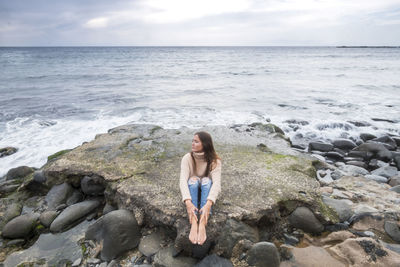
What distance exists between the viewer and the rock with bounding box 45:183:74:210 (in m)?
5.63

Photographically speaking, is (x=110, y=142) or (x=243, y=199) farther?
(x=110, y=142)

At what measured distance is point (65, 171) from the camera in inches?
237

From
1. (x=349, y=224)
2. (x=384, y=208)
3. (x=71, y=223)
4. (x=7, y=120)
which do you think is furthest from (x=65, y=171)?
(x=7, y=120)

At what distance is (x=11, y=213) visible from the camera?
5.43m

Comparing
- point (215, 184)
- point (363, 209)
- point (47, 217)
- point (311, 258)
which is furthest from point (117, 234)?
point (363, 209)

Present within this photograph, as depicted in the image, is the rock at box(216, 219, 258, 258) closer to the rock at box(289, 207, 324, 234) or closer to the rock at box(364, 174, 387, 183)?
the rock at box(289, 207, 324, 234)

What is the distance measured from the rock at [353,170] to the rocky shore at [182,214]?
0.94ft

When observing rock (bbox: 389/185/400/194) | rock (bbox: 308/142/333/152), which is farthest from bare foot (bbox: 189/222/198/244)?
rock (bbox: 308/142/333/152)

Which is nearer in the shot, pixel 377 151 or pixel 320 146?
pixel 377 151

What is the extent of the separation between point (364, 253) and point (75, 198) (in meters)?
5.75

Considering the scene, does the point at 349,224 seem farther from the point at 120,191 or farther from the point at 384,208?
the point at 120,191

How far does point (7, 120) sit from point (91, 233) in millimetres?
11918

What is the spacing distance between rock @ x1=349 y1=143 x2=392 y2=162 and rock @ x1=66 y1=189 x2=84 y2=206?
916 centimetres

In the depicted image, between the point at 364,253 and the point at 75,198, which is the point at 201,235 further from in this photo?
the point at 75,198
